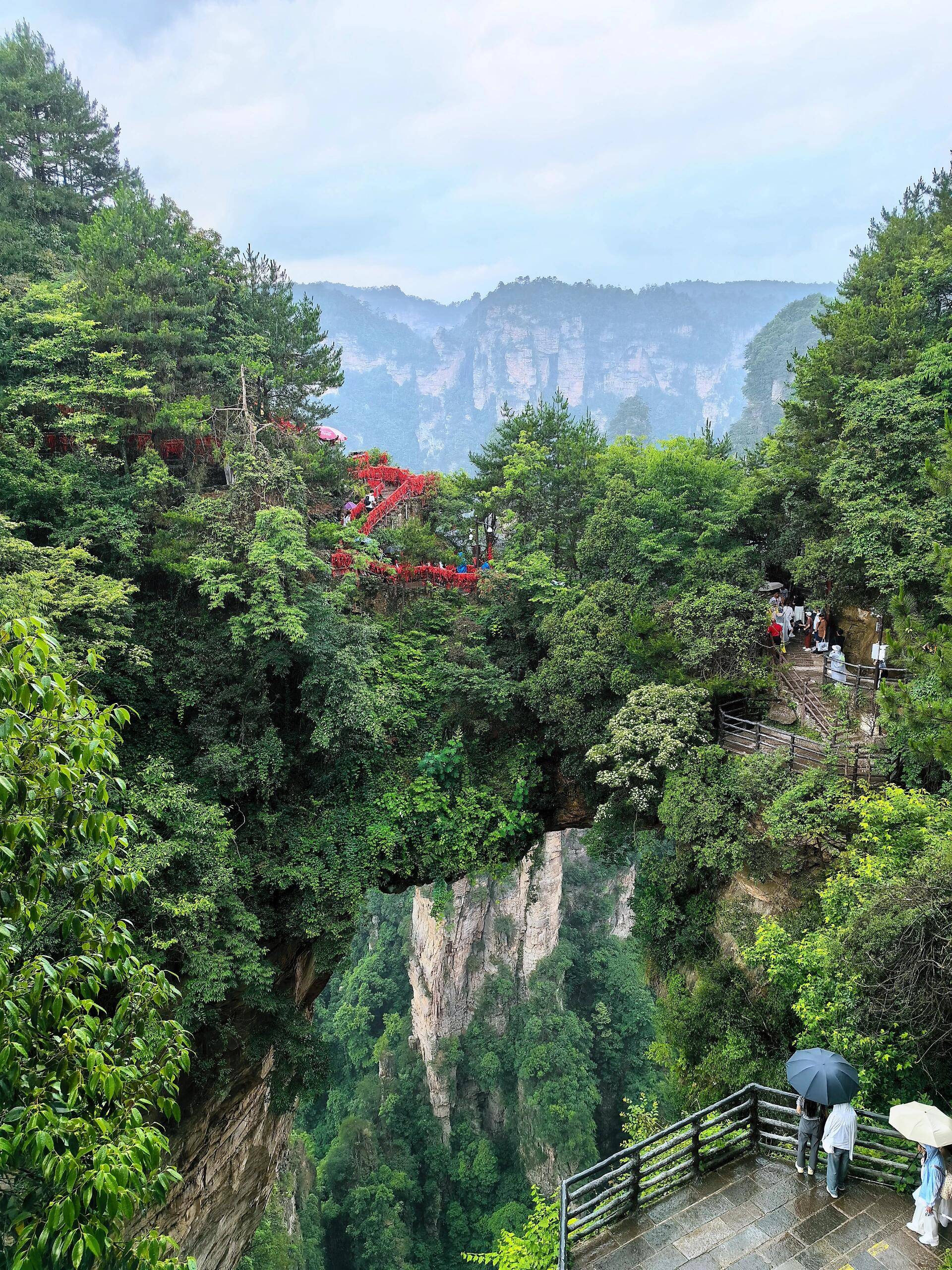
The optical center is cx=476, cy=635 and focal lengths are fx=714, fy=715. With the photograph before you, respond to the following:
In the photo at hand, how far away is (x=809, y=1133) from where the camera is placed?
6195 millimetres

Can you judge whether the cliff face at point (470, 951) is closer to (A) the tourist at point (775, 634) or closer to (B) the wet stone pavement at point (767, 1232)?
(A) the tourist at point (775, 634)

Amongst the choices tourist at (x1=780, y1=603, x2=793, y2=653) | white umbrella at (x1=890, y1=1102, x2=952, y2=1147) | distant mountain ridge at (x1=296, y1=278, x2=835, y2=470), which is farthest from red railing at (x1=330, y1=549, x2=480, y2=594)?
distant mountain ridge at (x1=296, y1=278, x2=835, y2=470)

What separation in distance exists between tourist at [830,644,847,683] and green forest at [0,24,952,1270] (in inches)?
29.8

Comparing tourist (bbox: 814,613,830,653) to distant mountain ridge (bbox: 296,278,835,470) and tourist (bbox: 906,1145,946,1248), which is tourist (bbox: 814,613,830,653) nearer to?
tourist (bbox: 906,1145,946,1248)

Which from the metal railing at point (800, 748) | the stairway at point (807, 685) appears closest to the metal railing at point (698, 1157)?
the metal railing at point (800, 748)

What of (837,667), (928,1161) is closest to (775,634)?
(837,667)

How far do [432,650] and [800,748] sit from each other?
773 cm

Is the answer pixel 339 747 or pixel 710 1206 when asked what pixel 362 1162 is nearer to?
pixel 339 747

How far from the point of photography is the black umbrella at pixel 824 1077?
5824 mm

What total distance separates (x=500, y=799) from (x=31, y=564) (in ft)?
30.1

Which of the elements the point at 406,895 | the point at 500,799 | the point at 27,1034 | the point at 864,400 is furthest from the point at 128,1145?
the point at 406,895

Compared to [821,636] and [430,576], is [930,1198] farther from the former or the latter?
[430,576]

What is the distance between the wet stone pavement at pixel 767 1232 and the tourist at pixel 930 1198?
89 mm

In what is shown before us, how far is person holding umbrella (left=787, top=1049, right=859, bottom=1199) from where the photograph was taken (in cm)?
585
